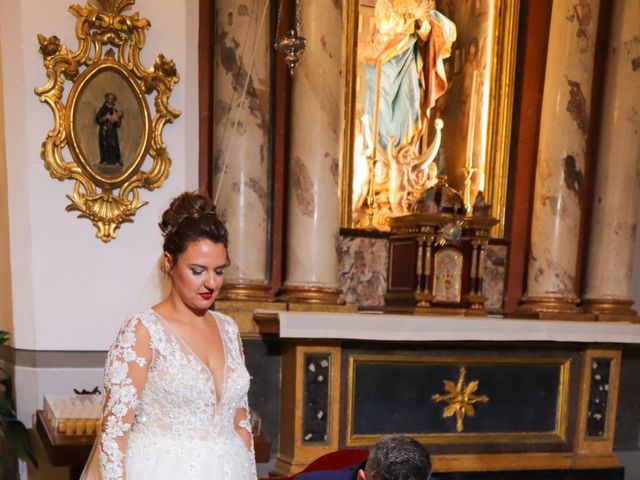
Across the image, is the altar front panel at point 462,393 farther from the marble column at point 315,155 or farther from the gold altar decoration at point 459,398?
the marble column at point 315,155

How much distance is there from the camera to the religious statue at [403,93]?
21.0 ft

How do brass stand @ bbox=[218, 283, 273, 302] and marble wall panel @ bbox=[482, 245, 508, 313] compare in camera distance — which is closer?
brass stand @ bbox=[218, 283, 273, 302]

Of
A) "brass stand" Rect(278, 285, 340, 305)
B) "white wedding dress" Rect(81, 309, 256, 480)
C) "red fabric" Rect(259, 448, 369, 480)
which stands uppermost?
"white wedding dress" Rect(81, 309, 256, 480)

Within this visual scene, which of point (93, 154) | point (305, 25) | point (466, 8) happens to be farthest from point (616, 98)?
point (93, 154)

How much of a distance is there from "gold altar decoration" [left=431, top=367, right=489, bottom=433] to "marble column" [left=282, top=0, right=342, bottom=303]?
1151 millimetres

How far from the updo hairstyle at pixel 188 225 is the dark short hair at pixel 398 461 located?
1.00 metres

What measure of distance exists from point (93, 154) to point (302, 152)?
162 centimetres

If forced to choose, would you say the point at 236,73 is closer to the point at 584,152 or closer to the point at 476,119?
the point at 476,119

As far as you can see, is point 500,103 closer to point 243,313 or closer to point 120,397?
point 243,313

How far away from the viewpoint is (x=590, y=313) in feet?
20.0

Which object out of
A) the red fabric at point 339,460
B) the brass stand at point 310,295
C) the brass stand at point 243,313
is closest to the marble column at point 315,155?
the brass stand at point 310,295

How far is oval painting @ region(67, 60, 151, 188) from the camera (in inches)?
190

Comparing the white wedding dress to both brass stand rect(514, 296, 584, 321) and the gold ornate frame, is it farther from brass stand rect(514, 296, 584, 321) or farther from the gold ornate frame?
the gold ornate frame

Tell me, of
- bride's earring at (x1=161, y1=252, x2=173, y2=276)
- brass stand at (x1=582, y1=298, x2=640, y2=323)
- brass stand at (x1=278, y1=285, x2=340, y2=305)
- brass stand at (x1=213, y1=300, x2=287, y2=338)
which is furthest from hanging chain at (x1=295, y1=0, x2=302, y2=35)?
brass stand at (x1=582, y1=298, x2=640, y2=323)
